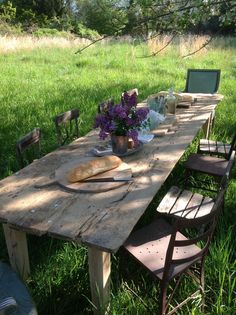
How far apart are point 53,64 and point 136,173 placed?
941cm

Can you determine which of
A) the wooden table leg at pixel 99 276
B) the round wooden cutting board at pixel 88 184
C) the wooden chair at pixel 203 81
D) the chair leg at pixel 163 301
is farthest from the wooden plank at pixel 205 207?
the wooden chair at pixel 203 81

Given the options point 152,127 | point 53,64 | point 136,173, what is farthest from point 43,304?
point 53,64

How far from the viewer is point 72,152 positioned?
2.83 m

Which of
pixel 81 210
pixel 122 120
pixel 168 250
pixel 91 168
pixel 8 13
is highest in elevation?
pixel 8 13

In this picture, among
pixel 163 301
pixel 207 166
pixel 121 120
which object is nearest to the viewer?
pixel 163 301

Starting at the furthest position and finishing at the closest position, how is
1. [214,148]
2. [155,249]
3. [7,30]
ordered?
[7,30] → [214,148] → [155,249]

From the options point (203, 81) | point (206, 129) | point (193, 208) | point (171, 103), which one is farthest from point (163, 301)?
point (203, 81)

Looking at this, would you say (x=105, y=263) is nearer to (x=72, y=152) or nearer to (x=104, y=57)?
(x=72, y=152)

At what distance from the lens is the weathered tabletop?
1780 millimetres

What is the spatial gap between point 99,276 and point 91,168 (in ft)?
2.28

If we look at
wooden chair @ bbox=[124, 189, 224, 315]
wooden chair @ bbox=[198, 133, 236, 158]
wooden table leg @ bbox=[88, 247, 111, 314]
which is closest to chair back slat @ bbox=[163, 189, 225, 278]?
wooden chair @ bbox=[124, 189, 224, 315]

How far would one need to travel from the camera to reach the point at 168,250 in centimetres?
178

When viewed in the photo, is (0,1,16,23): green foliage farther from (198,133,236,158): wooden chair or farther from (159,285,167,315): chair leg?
(159,285,167,315): chair leg

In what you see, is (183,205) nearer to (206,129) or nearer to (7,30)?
(206,129)
